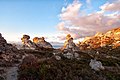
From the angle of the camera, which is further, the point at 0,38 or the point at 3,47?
the point at 0,38

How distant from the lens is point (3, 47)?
34.8 meters

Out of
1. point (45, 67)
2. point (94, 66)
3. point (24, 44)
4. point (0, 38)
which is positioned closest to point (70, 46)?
point (24, 44)

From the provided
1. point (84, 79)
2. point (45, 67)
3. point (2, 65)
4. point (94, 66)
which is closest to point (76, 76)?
point (84, 79)

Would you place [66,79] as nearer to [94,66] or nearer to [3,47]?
[94,66]

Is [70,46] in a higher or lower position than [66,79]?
higher

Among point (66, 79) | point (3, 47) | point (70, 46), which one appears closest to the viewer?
point (66, 79)

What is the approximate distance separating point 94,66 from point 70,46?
2677 inches

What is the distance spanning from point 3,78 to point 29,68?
295 cm

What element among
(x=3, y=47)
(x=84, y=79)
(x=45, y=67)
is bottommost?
(x=84, y=79)

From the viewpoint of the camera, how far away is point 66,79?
2112 cm

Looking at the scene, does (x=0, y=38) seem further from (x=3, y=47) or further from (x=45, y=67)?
(x=45, y=67)

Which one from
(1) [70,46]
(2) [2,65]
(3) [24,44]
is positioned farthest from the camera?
(1) [70,46]

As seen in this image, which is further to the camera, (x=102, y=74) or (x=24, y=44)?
(x=24, y=44)

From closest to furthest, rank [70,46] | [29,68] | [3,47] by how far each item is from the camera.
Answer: [29,68]
[3,47]
[70,46]
